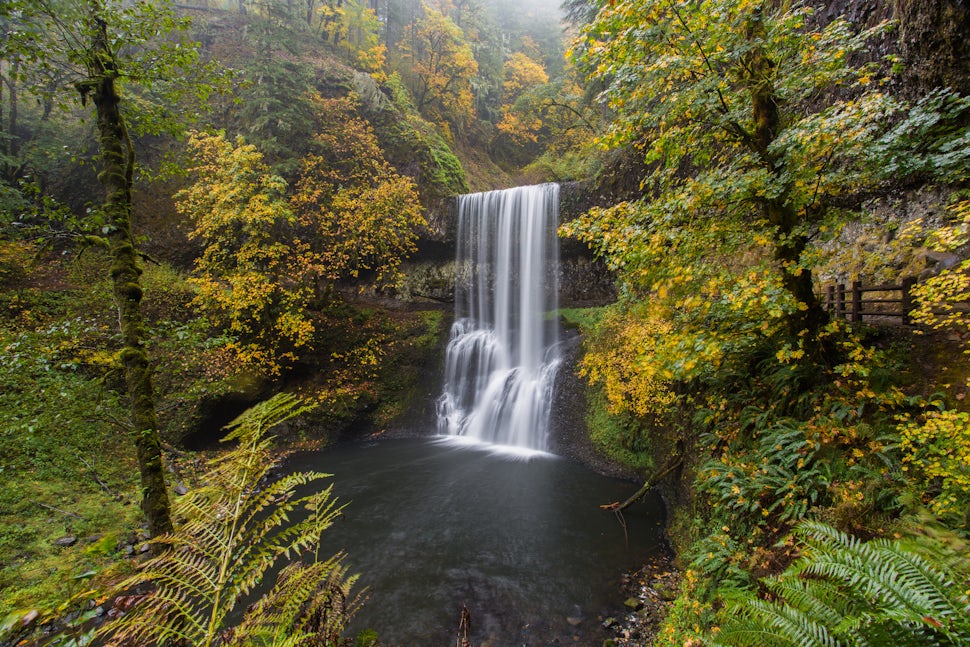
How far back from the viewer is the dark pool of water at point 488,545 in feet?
19.2

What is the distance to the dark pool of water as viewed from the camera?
5.85 meters

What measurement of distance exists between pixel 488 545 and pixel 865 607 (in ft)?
21.8

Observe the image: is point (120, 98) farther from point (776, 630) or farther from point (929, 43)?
point (929, 43)

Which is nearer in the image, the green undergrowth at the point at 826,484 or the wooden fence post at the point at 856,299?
the green undergrowth at the point at 826,484

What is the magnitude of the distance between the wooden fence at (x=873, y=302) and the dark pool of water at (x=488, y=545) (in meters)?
5.15

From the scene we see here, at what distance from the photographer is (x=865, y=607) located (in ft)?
6.86

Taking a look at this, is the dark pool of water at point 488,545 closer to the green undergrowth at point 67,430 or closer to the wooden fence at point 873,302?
the green undergrowth at point 67,430

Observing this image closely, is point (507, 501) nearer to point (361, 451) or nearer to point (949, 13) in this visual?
point (361, 451)

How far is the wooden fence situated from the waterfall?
328 inches

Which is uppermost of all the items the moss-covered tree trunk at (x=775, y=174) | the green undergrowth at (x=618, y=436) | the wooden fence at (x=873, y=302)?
the moss-covered tree trunk at (x=775, y=174)

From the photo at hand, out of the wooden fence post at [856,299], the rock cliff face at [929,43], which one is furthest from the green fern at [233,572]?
the rock cliff face at [929,43]

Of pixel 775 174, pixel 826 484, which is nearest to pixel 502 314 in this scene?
pixel 775 174

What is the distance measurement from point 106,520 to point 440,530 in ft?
20.7

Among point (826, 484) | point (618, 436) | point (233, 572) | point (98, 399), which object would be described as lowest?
point (618, 436)
